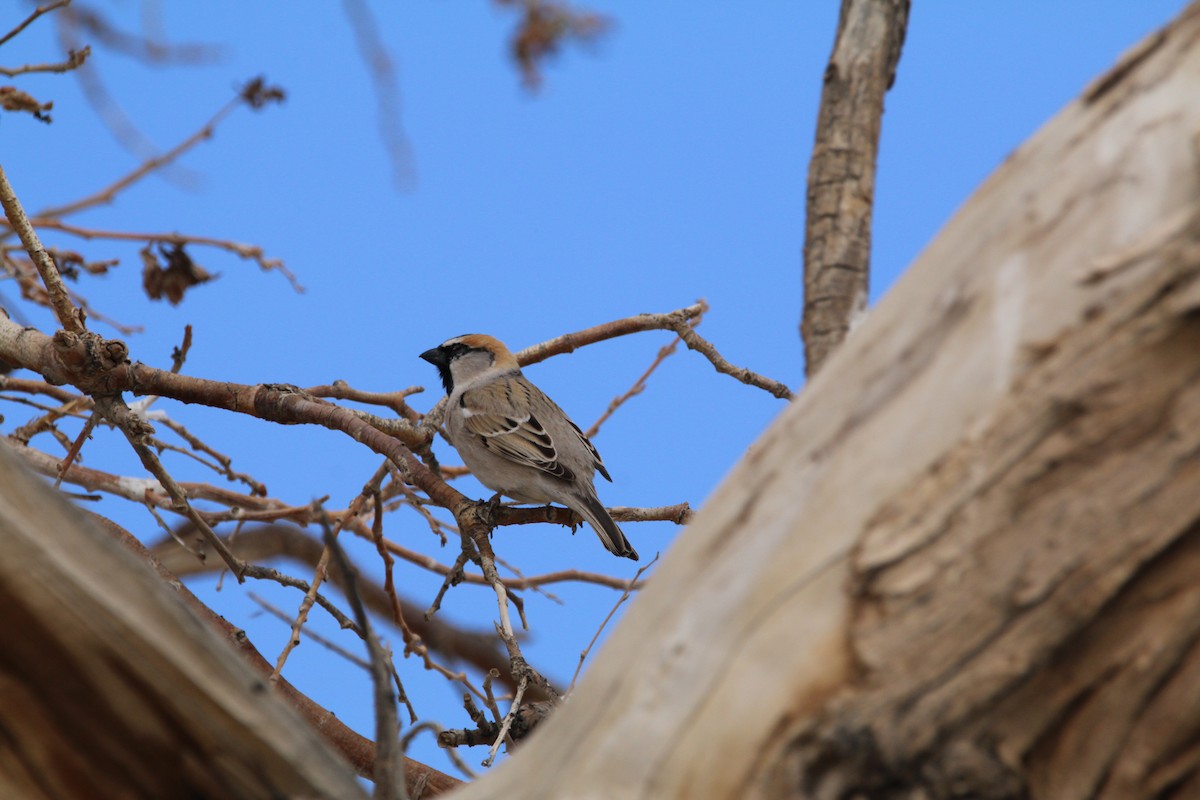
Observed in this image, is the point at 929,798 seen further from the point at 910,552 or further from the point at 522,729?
the point at 522,729

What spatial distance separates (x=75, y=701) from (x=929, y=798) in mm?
1279

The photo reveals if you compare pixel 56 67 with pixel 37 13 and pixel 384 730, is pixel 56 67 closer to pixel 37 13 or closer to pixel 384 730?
pixel 37 13

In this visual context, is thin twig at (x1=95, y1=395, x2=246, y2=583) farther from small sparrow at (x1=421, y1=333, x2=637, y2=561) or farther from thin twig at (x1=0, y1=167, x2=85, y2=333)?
small sparrow at (x1=421, y1=333, x2=637, y2=561)

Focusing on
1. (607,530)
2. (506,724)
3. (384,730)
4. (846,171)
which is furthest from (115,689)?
(607,530)

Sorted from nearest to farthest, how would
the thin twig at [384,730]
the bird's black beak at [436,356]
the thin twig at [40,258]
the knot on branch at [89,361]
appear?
1. the thin twig at [384,730]
2. the thin twig at [40,258]
3. the knot on branch at [89,361]
4. the bird's black beak at [436,356]

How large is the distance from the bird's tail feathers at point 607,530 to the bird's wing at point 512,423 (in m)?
0.37

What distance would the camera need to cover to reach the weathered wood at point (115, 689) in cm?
170

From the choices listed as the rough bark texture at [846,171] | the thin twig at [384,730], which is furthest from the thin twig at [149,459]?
the rough bark texture at [846,171]

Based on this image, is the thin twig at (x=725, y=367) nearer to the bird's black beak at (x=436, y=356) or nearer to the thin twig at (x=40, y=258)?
the thin twig at (x=40, y=258)

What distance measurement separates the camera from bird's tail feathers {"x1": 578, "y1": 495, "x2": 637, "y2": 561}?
470 cm

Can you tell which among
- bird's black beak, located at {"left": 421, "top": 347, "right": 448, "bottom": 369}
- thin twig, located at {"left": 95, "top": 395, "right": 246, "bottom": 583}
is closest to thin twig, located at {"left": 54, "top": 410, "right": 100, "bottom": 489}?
thin twig, located at {"left": 95, "top": 395, "right": 246, "bottom": 583}

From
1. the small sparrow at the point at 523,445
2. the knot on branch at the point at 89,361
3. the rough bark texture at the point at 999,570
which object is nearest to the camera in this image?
the rough bark texture at the point at 999,570

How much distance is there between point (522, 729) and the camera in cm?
276

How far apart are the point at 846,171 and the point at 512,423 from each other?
3.47m
